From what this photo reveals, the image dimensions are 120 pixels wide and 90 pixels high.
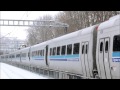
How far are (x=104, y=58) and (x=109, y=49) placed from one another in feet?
2.33

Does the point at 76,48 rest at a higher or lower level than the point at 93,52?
higher

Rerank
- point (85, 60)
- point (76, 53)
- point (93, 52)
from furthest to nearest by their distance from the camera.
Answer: point (76, 53) < point (85, 60) < point (93, 52)

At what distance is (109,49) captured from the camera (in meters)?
14.3

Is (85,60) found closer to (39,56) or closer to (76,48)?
(76,48)

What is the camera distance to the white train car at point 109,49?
13578 mm

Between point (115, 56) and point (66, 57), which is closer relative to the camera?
point (115, 56)

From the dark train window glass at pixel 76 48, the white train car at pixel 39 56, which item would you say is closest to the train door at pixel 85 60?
the dark train window glass at pixel 76 48

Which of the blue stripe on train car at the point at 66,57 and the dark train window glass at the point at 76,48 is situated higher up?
the dark train window glass at the point at 76,48

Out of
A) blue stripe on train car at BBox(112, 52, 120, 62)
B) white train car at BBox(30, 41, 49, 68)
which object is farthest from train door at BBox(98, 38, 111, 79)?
white train car at BBox(30, 41, 49, 68)

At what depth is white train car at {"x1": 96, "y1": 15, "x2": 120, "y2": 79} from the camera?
13578 mm

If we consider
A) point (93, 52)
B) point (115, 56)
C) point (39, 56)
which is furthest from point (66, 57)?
point (39, 56)

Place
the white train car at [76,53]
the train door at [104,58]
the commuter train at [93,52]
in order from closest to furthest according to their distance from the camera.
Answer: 1. the commuter train at [93,52]
2. the train door at [104,58]
3. the white train car at [76,53]

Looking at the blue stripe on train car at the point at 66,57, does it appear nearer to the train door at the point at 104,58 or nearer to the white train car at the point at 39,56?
the train door at the point at 104,58
